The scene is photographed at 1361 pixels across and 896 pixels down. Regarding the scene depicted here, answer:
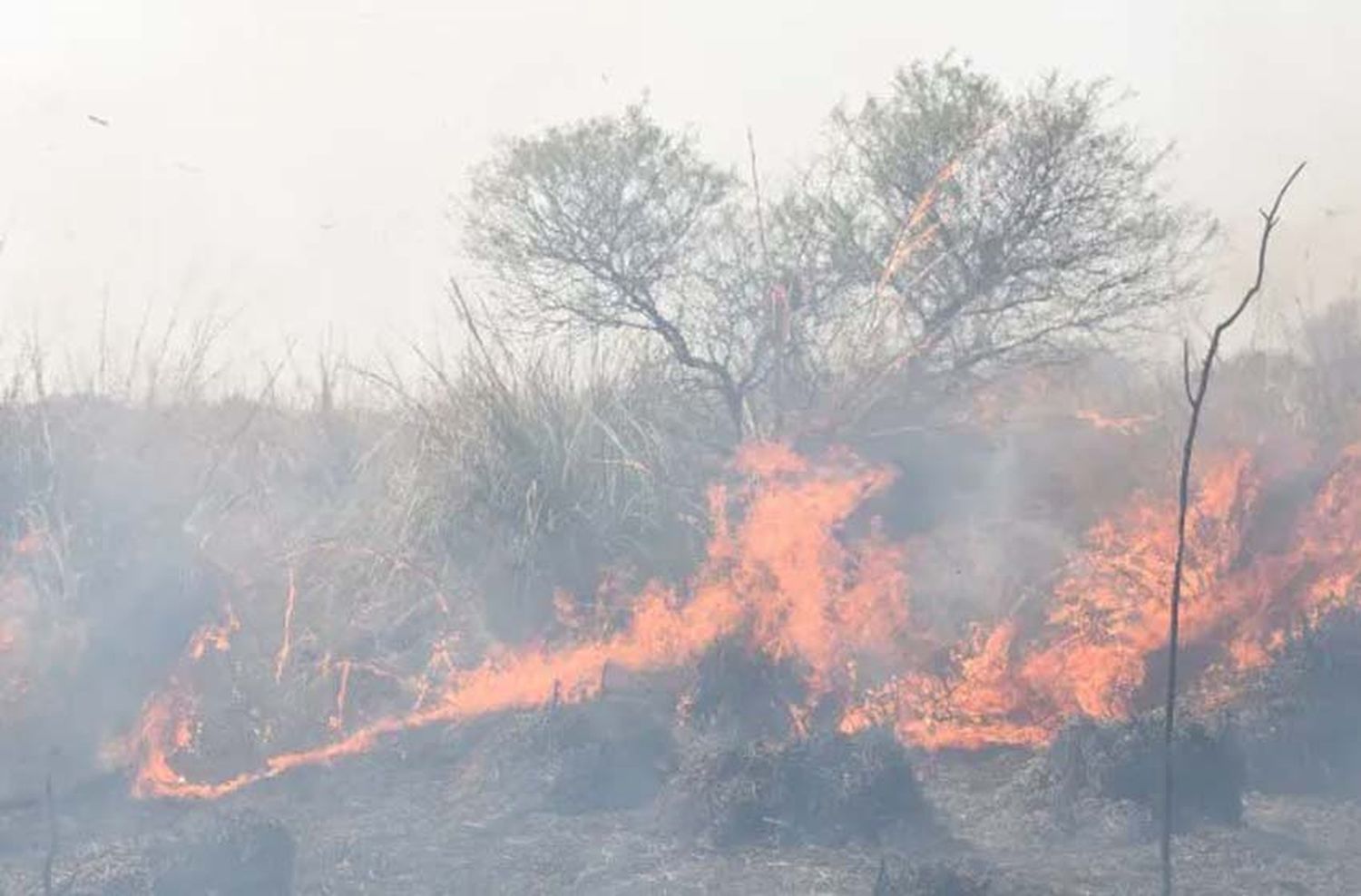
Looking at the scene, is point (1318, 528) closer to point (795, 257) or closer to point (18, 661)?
point (795, 257)

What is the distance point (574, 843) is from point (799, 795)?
1.25m

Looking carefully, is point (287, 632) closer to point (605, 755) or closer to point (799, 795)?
point (605, 755)

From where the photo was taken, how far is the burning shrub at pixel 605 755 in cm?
936

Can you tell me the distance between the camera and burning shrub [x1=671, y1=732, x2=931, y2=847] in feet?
27.6

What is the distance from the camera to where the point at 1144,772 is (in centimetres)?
845

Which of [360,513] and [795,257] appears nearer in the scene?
[360,513]

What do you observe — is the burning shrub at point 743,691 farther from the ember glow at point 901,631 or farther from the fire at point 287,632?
the fire at point 287,632

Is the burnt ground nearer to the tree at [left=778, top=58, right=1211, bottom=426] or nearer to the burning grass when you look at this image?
the burning grass

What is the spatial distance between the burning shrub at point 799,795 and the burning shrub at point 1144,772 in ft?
2.61

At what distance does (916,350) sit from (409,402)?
3.97m

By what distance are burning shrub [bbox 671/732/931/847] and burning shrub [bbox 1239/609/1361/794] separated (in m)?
2.02

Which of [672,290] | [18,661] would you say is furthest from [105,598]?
[672,290]

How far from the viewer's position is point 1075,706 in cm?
989

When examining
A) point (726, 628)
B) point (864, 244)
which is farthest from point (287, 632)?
point (864, 244)
